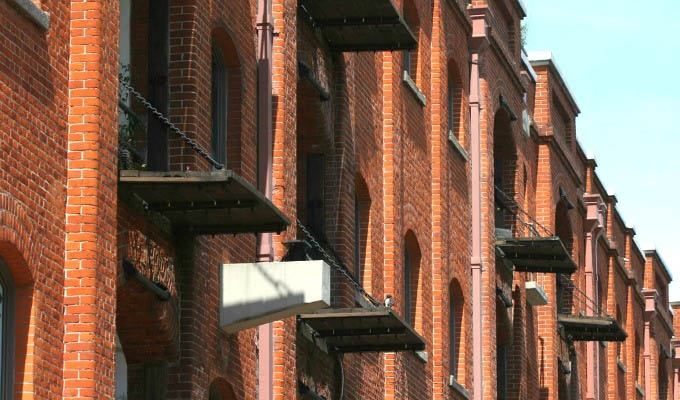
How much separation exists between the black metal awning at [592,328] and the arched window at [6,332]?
2614 cm

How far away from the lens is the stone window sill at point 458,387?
30859 mm

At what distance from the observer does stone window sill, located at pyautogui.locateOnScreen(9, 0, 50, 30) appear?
15414 mm

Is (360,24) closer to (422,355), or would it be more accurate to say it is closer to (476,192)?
(422,355)

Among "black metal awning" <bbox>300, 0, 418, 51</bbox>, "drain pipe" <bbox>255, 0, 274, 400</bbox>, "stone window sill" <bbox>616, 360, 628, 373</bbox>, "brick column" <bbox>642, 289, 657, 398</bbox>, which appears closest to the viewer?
"drain pipe" <bbox>255, 0, 274, 400</bbox>

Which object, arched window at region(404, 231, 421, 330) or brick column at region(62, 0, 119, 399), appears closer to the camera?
brick column at region(62, 0, 119, 399)

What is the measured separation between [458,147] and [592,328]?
10281 mm

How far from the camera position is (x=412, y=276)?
96.9 feet

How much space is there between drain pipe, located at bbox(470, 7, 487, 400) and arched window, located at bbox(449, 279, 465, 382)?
514mm

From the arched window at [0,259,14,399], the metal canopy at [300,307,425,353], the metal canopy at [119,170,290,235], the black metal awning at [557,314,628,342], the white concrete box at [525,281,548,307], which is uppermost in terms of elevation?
the white concrete box at [525,281,548,307]

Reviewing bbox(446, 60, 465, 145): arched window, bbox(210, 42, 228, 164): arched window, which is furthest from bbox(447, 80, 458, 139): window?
bbox(210, 42, 228, 164): arched window

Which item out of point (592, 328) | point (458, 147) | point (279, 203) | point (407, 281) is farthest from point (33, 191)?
point (592, 328)

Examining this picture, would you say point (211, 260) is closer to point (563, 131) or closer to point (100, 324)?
point (100, 324)

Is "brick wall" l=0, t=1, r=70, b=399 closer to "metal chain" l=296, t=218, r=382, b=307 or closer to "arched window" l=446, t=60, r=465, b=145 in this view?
"metal chain" l=296, t=218, r=382, b=307

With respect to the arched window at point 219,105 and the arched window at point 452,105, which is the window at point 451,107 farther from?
the arched window at point 219,105
